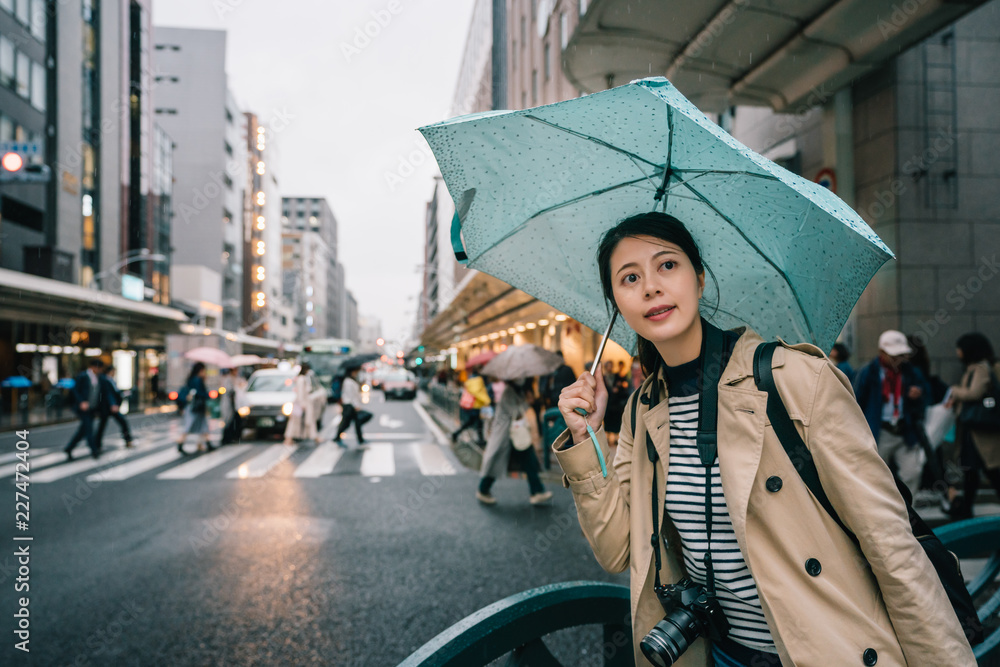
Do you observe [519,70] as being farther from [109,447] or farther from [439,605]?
[439,605]

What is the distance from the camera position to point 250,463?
1112 centimetres

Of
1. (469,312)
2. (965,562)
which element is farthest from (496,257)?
(469,312)

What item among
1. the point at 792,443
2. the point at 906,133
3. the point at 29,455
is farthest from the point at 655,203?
the point at 29,455

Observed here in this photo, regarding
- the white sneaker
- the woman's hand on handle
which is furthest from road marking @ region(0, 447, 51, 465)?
the woman's hand on handle

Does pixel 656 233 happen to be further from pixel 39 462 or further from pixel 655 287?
pixel 39 462

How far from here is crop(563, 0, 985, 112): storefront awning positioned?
7.08 metres

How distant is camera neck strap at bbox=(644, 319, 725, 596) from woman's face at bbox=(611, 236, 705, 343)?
81 millimetres

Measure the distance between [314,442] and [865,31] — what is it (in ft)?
43.6

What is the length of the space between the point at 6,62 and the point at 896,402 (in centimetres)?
3613

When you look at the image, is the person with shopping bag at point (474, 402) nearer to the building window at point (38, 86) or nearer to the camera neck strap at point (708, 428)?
the camera neck strap at point (708, 428)

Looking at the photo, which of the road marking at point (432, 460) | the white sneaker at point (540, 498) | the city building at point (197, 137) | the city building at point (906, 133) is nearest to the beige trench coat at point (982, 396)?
the city building at point (906, 133)

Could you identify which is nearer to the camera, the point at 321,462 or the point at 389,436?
the point at 321,462

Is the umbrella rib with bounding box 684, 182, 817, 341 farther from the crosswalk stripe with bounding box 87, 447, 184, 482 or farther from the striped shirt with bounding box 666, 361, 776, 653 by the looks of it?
the crosswalk stripe with bounding box 87, 447, 184, 482

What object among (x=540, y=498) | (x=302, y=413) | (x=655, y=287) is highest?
(x=655, y=287)
